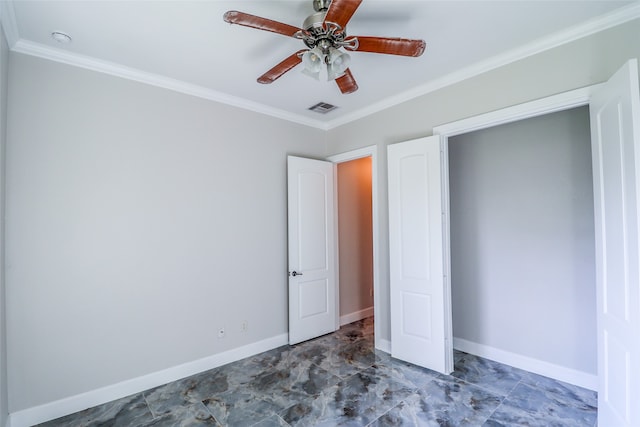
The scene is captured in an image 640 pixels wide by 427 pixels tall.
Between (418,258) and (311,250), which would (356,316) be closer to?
(311,250)

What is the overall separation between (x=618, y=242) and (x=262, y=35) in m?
2.63

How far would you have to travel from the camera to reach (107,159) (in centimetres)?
266

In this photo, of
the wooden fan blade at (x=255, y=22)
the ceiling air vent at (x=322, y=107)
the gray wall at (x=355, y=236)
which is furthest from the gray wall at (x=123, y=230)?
the wooden fan blade at (x=255, y=22)

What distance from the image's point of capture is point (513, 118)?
2586 millimetres

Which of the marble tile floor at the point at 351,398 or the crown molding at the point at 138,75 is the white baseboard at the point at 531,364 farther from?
the crown molding at the point at 138,75

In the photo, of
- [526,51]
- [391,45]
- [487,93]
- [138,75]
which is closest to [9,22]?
[138,75]

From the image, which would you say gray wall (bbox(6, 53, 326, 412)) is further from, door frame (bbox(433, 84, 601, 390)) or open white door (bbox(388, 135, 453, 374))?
door frame (bbox(433, 84, 601, 390))

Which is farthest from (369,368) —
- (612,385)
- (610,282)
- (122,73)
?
(122,73)

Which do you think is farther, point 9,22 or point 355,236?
point 355,236

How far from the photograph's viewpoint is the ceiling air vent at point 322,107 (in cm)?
363

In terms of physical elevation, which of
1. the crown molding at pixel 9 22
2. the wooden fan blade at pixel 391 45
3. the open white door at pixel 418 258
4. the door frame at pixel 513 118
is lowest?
the open white door at pixel 418 258

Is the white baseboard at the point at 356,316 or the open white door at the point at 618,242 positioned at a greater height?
the open white door at the point at 618,242

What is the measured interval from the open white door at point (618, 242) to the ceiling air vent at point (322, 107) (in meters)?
2.41

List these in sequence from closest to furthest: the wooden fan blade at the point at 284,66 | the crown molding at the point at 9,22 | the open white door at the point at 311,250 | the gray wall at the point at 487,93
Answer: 1. the crown molding at the point at 9,22
2. the wooden fan blade at the point at 284,66
3. the gray wall at the point at 487,93
4. the open white door at the point at 311,250
